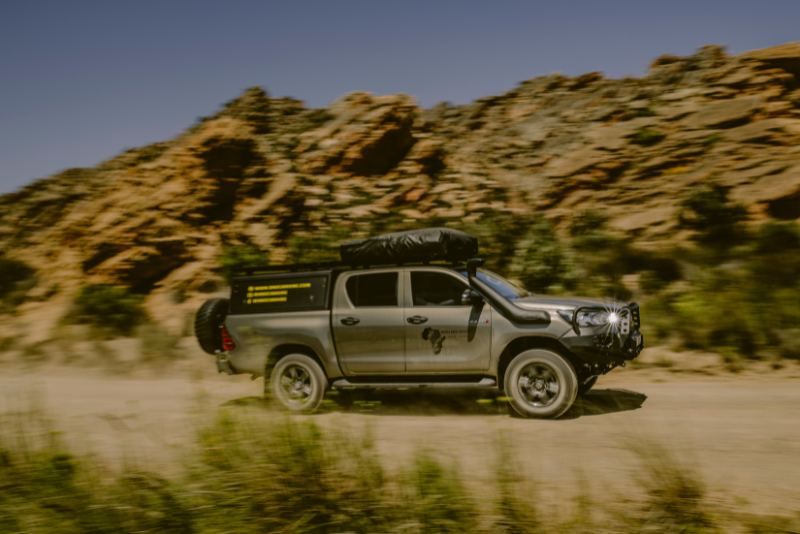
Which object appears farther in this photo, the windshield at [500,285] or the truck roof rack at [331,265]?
the truck roof rack at [331,265]

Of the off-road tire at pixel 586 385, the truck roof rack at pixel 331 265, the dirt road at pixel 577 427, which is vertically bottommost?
the dirt road at pixel 577 427

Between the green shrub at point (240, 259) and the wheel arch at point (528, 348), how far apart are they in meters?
10.6

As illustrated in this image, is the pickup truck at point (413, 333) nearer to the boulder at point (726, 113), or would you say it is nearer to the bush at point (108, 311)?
the bush at point (108, 311)

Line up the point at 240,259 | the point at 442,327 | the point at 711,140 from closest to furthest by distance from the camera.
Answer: the point at 442,327 → the point at 240,259 → the point at 711,140

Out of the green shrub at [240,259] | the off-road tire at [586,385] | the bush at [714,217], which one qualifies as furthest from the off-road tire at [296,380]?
the bush at [714,217]

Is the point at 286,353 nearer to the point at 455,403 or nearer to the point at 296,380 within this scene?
the point at 296,380

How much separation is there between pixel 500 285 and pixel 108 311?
11223 millimetres

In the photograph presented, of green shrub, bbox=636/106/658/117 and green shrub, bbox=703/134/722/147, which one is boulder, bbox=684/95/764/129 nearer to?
green shrub, bbox=703/134/722/147

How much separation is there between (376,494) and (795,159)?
17.5 meters

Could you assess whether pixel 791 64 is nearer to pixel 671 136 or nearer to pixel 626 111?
pixel 671 136

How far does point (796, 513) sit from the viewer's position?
393cm

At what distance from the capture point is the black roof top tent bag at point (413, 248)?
7965 millimetres

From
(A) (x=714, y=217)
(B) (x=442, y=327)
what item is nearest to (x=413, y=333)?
(B) (x=442, y=327)

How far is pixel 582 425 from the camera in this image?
22.2 feet
